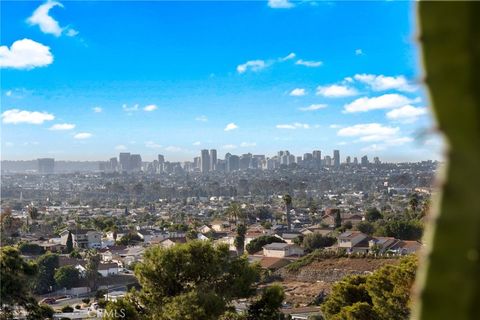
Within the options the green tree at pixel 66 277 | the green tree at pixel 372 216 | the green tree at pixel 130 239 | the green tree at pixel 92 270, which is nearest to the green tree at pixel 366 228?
the green tree at pixel 372 216

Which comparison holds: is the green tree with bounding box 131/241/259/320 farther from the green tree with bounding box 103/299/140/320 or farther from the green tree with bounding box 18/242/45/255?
the green tree with bounding box 18/242/45/255

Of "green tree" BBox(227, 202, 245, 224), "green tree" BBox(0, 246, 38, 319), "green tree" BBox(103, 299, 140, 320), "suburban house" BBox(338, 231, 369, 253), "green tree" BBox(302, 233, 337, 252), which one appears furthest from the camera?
"green tree" BBox(227, 202, 245, 224)

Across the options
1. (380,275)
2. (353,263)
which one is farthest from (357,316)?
(353,263)

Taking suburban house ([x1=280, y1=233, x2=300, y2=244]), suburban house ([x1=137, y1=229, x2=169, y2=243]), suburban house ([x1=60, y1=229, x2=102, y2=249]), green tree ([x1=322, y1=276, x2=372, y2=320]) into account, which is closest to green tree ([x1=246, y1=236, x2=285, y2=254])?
suburban house ([x1=280, y1=233, x2=300, y2=244])

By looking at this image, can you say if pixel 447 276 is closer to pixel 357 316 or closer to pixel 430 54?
pixel 430 54

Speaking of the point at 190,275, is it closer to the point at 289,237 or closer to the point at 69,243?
the point at 289,237

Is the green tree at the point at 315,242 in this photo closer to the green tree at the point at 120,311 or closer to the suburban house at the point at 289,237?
the suburban house at the point at 289,237
